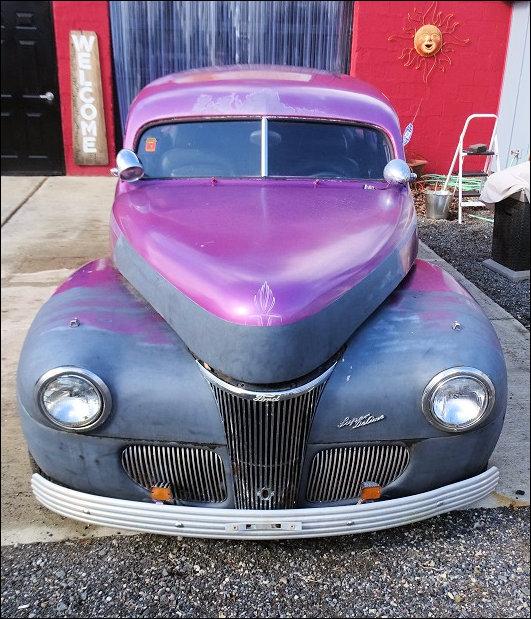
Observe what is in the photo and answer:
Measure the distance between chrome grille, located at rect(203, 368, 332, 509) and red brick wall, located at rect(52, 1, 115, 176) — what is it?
6.98m

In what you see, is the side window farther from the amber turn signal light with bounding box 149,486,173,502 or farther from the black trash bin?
the amber turn signal light with bounding box 149,486,173,502

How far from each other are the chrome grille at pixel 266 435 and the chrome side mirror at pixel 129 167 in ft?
4.44

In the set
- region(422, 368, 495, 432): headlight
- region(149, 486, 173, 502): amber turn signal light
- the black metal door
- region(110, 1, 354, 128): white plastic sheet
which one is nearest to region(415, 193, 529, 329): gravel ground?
region(422, 368, 495, 432): headlight

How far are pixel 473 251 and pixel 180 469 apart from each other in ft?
8.73

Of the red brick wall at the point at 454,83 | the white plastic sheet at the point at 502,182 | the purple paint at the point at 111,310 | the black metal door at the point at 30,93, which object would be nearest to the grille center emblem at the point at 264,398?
the purple paint at the point at 111,310

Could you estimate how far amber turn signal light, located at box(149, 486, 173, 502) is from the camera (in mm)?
2004

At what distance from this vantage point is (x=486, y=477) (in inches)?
84.8

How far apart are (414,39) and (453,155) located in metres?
0.51

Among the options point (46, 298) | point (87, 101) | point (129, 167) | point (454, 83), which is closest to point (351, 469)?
point (454, 83)

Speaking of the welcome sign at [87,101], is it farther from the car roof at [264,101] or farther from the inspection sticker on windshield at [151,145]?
the inspection sticker on windshield at [151,145]

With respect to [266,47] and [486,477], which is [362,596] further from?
[266,47]

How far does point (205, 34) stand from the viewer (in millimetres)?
7316

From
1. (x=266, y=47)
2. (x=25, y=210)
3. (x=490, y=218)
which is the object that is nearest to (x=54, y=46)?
(x=25, y=210)

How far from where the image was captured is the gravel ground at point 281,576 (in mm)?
2070
